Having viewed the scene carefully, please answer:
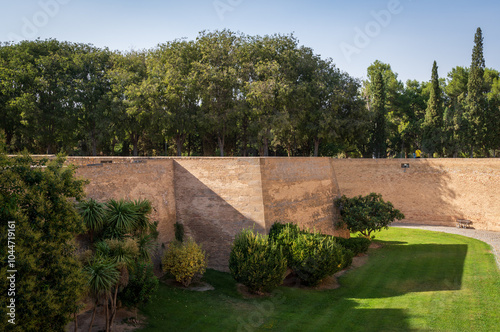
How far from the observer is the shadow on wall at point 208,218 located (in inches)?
693

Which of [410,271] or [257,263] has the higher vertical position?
[257,263]

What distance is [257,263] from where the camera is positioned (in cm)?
1438

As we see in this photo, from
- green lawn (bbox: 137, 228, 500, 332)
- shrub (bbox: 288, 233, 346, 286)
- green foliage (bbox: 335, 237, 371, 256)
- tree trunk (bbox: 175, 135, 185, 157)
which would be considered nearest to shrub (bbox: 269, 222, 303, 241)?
shrub (bbox: 288, 233, 346, 286)

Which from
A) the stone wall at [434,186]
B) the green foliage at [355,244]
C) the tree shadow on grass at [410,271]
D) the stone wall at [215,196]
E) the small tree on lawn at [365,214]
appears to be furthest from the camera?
the stone wall at [434,186]

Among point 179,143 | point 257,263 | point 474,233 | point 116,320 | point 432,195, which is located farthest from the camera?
point 179,143

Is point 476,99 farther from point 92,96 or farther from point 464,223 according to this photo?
point 92,96

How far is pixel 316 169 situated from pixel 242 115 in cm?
988

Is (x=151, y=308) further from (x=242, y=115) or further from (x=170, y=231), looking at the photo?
(x=242, y=115)

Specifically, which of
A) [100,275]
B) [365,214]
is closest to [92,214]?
[100,275]

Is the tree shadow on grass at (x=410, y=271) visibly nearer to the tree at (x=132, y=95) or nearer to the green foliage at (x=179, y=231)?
the green foliage at (x=179, y=231)

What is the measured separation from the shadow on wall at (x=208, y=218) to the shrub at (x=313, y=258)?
81.5 inches

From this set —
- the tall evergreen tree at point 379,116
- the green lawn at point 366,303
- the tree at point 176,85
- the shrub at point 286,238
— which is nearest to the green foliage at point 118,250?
the green lawn at point 366,303

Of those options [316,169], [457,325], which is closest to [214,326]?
[457,325]

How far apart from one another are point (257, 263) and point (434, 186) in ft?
66.7
